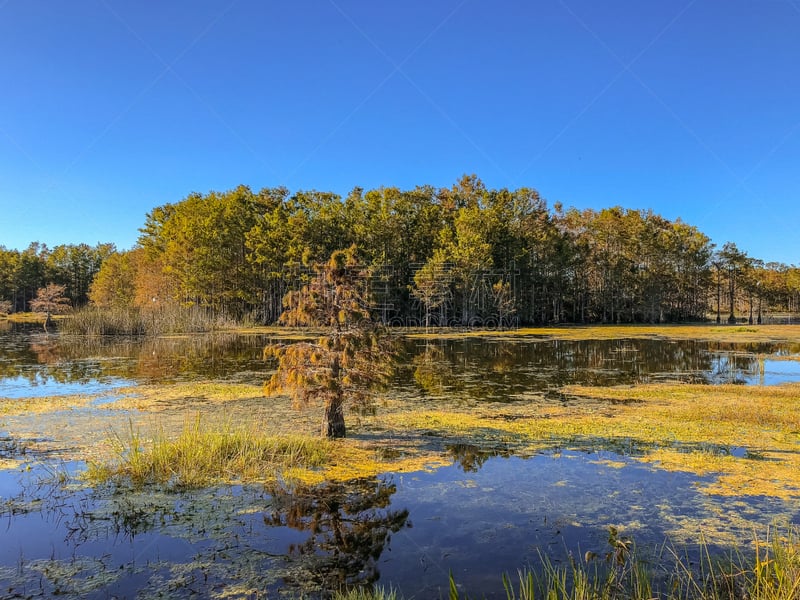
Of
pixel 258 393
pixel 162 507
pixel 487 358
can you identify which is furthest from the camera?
pixel 487 358

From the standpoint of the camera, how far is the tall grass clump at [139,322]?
1192 inches

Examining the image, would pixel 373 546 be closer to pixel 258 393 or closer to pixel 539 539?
pixel 539 539

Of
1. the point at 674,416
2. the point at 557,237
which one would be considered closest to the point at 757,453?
the point at 674,416

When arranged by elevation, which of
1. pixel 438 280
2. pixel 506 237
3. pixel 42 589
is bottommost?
pixel 42 589

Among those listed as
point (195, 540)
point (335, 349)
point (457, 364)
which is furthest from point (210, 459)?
point (457, 364)

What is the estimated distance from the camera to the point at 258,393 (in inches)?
480

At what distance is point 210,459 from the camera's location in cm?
672

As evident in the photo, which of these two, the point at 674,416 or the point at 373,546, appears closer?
the point at 373,546

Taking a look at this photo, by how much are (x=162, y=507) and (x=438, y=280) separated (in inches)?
1360

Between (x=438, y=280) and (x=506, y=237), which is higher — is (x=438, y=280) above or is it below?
below

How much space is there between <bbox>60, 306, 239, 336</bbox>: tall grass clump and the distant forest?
114 inches

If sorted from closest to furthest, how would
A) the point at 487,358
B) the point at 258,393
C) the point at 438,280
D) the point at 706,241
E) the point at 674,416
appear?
the point at 674,416 → the point at 258,393 → the point at 487,358 → the point at 438,280 → the point at 706,241

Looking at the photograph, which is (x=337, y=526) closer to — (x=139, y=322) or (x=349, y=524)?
(x=349, y=524)

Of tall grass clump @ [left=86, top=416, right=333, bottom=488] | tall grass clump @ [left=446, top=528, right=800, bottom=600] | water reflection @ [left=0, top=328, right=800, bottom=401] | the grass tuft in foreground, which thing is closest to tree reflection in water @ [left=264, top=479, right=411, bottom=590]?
the grass tuft in foreground
